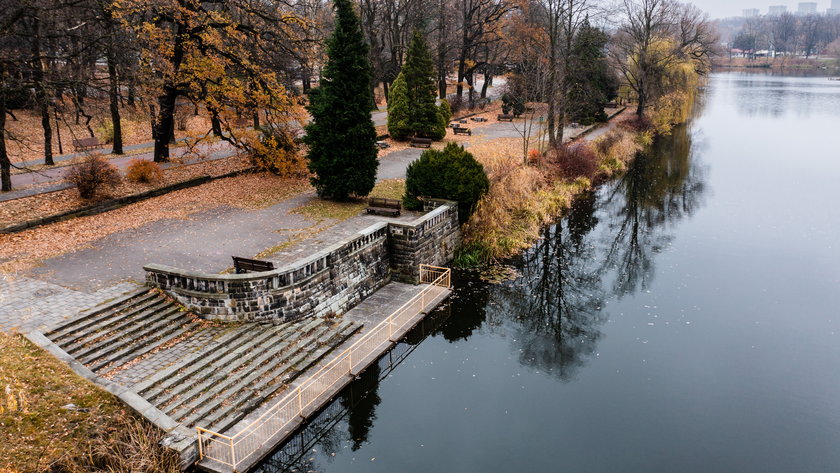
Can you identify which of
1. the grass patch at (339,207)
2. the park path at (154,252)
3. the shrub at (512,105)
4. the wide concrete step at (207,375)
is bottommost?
the wide concrete step at (207,375)

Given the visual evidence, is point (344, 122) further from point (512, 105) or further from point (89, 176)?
point (512, 105)

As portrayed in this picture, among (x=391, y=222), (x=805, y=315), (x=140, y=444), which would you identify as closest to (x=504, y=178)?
(x=391, y=222)

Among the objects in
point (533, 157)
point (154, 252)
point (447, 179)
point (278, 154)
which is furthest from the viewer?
point (533, 157)

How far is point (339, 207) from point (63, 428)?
14.1 metres

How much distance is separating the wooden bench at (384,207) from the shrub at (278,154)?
5.53 m

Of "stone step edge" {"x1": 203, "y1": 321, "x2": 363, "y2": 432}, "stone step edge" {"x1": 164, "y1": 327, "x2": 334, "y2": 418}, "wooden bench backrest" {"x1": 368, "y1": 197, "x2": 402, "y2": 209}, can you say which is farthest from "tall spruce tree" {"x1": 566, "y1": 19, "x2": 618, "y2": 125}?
"stone step edge" {"x1": 164, "y1": 327, "x2": 334, "y2": 418}

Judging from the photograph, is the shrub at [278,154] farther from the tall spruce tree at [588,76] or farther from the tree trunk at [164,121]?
the tall spruce tree at [588,76]

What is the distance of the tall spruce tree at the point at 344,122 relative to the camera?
23.9m

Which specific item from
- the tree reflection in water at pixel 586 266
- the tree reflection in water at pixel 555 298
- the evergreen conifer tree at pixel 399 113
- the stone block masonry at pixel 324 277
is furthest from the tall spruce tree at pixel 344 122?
the evergreen conifer tree at pixel 399 113

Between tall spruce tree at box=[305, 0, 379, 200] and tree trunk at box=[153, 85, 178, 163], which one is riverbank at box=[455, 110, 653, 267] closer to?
tall spruce tree at box=[305, 0, 379, 200]

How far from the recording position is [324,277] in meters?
16.9

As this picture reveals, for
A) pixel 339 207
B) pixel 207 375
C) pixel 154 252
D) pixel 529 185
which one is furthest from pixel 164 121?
pixel 207 375

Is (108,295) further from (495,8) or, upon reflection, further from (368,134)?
(495,8)

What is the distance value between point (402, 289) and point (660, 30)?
150 ft
